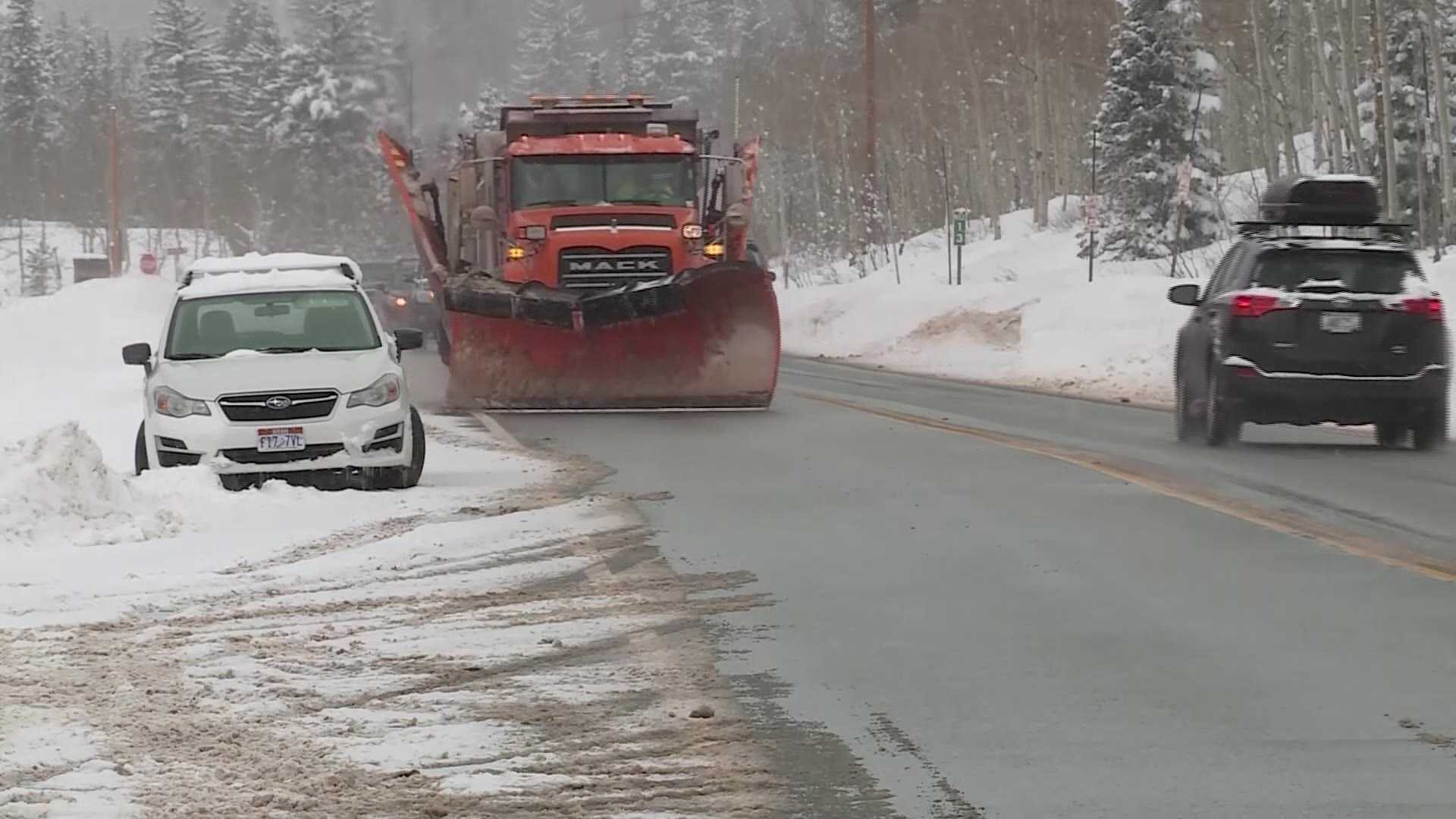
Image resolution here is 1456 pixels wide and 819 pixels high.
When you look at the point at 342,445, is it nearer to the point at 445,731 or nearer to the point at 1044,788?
the point at 445,731

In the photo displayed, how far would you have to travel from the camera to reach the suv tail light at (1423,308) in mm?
18375

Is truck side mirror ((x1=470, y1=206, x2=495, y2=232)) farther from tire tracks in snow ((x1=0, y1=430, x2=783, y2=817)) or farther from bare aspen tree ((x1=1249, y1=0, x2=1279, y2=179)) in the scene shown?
bare aspen tree ((x1=1249, y1=0, x2=1279, y2=179))

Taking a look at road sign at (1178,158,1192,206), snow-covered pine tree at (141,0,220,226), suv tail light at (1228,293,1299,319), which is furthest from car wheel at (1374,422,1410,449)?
snow-covered pine tree at (141,0,220,226)

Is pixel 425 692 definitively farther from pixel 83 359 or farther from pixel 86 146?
pixel 86 146

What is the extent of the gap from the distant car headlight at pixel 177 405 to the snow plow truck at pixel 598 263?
8306 mm

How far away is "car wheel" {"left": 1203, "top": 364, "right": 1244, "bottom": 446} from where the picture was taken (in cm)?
1870

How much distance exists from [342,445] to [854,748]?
8.36 m

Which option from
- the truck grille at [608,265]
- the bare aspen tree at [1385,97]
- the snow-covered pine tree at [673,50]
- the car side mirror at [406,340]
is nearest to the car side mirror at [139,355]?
the car side mirror at [406,340]

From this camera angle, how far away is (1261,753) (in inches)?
274

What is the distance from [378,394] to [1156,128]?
49.9 metres

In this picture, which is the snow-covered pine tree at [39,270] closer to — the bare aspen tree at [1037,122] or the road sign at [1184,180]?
the bare aspen tree at [1037,122]

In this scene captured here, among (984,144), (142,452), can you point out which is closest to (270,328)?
(142,452)

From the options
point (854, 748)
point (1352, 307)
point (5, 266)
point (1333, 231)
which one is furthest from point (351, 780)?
point (5, 266)

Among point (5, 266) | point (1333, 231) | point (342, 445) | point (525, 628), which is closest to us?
point (525, 628)
